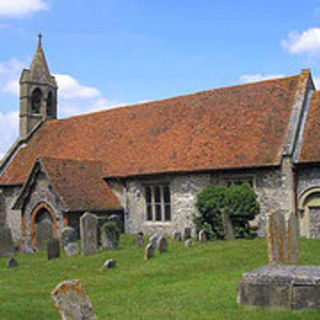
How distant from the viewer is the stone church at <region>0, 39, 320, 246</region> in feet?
62.7

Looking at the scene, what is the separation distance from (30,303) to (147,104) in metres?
19.0

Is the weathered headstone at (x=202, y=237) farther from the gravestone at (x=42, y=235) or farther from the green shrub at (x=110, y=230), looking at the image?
the gravestone at (x=42, y=235)

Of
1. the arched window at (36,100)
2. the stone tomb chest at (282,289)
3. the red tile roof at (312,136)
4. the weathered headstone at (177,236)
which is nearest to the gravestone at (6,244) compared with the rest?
the weathered headstone at (177,236)

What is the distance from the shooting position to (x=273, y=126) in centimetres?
2056

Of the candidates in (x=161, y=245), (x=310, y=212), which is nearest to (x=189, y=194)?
(x=310, y=212)

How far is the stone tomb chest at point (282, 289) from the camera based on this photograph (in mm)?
7434

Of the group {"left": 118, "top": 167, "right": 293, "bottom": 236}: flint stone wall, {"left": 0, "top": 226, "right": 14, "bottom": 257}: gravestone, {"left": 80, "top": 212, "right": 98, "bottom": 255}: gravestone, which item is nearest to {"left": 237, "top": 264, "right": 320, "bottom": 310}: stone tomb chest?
{"left": 80, "top": 212, "right": 98, "bottom": 255}: gravestone

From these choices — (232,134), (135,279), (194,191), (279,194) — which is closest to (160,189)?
(194,191)

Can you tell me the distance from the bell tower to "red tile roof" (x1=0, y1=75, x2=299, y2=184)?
2885 millimetres

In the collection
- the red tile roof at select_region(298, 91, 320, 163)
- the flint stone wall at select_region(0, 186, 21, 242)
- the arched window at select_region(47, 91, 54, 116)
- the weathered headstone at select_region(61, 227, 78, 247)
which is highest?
the arched window at select_region(47, 91, 54, 116)

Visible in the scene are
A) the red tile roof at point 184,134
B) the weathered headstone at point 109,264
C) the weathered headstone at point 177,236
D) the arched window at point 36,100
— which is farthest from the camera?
the arched window at point 36,100

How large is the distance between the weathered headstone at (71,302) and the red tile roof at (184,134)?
14756 mm

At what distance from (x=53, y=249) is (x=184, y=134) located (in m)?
9.58

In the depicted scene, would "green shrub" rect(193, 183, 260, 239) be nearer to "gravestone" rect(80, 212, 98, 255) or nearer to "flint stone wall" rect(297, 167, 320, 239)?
"flint stone wall" rect(297, 167, 320, 239)
